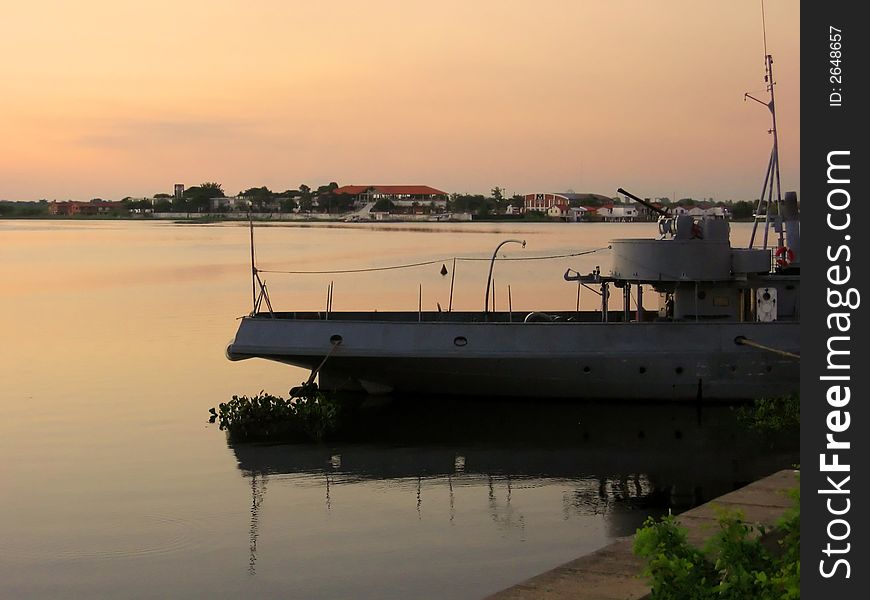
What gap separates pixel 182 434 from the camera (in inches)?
1004

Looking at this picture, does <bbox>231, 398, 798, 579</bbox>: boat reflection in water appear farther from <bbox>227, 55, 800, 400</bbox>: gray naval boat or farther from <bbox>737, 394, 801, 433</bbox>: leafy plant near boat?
<bbox>227, 55, 800, 400</bbox>: gray naval boat

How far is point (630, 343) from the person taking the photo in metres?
26.3

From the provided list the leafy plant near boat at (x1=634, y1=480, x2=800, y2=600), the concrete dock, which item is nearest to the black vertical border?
the leafy plant near boat at (x1=634, y1=480, x2=800, y2=600)

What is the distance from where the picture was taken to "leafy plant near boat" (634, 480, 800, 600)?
7.87 meters

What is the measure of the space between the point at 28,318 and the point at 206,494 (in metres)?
38.3

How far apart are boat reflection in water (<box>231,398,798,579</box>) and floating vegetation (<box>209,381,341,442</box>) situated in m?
0.79

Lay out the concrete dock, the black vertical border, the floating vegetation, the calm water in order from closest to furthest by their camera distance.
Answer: the black vertical border
the concrete dock
the calm water
the floating vegetation

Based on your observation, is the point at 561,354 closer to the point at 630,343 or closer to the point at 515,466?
the point at 630,343

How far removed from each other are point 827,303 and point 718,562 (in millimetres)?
3297

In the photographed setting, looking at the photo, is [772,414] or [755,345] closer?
[772,414]

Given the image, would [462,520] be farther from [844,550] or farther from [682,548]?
[844,550]

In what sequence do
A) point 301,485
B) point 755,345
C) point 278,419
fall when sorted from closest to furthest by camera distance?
point 301,485 → point 278,419 → point 755,345

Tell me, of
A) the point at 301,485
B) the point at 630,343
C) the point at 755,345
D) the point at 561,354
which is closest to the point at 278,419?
the point at 301,485

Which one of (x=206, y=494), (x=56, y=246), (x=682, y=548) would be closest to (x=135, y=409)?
(x=206, y=494)
